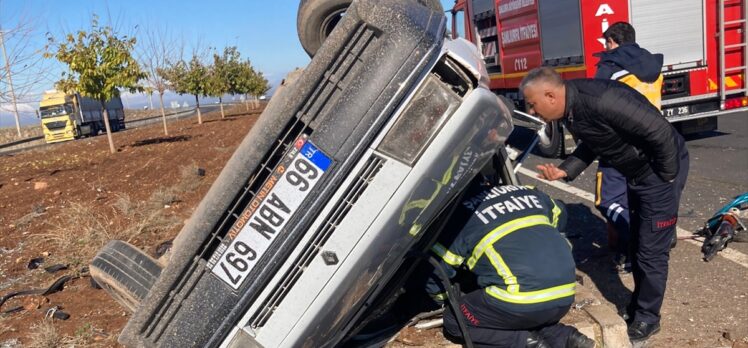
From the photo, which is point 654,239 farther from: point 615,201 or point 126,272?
point 126,272

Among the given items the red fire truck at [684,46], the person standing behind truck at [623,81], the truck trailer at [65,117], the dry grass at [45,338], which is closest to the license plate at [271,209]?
the dry grass at [45,338]

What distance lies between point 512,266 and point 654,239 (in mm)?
1278

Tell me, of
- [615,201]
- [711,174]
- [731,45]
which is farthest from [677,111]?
[615,201]

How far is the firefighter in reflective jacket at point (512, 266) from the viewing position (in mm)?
2895

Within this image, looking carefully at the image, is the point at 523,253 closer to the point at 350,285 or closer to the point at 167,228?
the point at 350,285

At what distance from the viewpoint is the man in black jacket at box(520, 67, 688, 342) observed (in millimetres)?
3539

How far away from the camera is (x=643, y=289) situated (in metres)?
3.75

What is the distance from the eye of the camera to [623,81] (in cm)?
522

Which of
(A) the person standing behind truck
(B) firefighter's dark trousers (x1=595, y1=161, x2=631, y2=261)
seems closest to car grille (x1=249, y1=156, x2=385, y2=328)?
(A) the person standing behind truck

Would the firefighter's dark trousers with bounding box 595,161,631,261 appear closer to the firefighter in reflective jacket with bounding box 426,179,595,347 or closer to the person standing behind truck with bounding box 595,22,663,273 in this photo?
the person standing behind truck with bounding box 595,22,663,273

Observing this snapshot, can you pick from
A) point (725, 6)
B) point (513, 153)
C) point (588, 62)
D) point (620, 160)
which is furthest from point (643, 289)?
→ point (725, 6)

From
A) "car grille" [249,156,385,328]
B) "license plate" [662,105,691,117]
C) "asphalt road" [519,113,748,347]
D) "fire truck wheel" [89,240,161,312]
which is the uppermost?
"car grille" [249,156,385,328]

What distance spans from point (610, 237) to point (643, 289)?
1567mm

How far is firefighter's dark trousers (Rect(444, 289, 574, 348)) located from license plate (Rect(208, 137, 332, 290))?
110cm
